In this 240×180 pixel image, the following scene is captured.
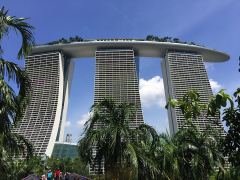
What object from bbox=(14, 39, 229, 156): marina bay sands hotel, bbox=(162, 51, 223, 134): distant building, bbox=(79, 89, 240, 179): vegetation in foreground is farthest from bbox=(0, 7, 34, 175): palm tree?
bbox=(162, 51, 223, 134): distant building

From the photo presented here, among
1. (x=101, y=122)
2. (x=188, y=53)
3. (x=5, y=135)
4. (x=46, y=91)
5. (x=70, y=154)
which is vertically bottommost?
(x=5, y=135)

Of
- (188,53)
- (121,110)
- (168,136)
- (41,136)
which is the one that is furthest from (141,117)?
(121,110)

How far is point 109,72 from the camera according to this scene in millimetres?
83500

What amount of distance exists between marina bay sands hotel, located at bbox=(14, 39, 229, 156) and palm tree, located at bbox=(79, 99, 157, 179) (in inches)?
2402

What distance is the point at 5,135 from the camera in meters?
9.00

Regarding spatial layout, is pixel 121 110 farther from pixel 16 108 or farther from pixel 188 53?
pixel 188 53

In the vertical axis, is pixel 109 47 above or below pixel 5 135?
above

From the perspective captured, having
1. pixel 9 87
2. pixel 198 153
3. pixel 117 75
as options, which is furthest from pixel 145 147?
pixel 117 75

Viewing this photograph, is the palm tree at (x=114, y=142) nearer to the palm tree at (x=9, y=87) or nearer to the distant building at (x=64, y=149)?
the palm tree at (x=9, y=87)

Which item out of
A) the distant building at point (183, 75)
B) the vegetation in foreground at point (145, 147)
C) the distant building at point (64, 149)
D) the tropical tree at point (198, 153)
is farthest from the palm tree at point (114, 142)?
the distant building at point (64, 149)

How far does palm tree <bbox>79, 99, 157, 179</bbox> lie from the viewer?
14.3 meters

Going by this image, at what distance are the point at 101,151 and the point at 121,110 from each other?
2202 mm

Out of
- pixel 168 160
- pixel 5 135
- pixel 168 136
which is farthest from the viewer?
pixel 168 136

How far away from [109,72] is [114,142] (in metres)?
69.5
